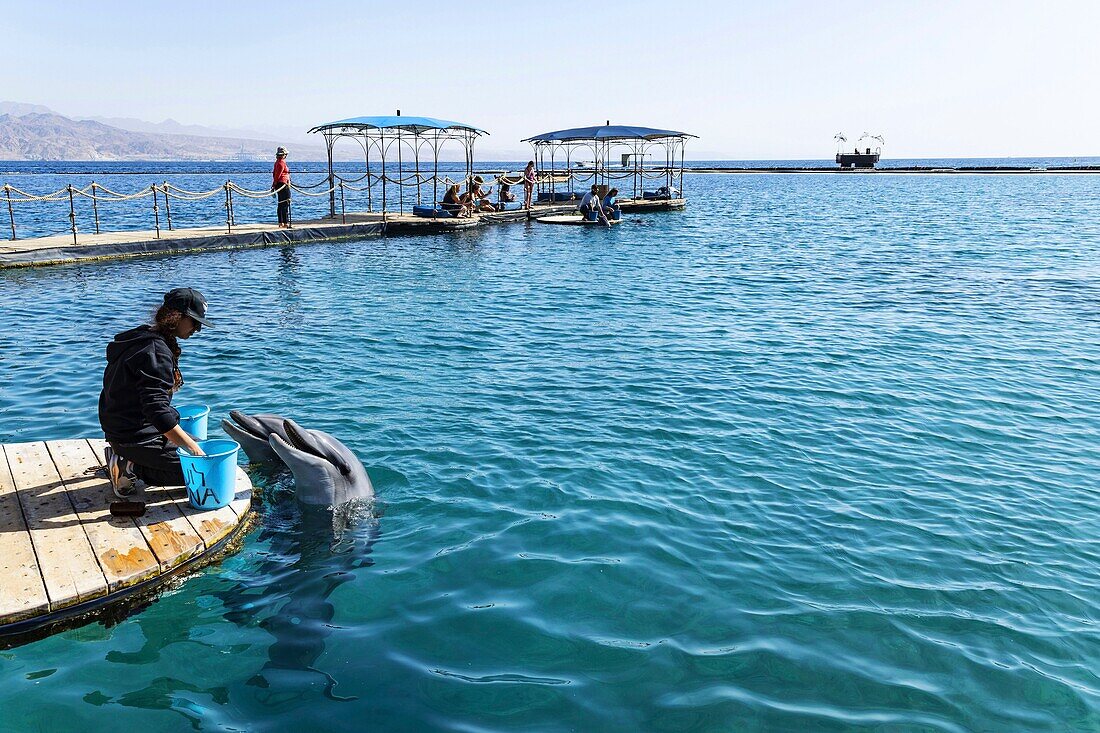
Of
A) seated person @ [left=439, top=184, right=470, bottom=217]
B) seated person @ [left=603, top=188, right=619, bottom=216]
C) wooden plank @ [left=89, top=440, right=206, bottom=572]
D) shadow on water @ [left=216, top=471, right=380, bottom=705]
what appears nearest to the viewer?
shadow on water @ [left=216, top=471, right=380, bottom=705]

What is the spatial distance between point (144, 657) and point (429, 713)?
5.99 feet

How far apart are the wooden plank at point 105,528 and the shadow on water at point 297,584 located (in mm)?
605

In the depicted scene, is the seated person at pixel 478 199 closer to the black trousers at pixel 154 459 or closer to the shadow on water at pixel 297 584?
the shadow on water at pixel 297 584

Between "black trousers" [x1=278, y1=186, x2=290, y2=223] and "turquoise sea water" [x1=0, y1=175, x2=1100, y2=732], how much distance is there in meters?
11.4

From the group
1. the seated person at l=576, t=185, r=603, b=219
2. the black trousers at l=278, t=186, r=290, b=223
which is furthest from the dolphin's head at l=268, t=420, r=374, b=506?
the seated person at l=576, t=185, r=603, b=219

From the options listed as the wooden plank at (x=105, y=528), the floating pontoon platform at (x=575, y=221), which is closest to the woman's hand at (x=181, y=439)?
the wooden plank at (x=105, y=528)

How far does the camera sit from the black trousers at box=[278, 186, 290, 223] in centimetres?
2692

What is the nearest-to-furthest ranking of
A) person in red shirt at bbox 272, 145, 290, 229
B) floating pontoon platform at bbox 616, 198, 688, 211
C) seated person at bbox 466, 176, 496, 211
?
person in red shirt at bbox 272, 145, 290, 229
seated person at bbox 466, 176, 496, 211
floating pontoon platform at bbox 616, 198, 688, 211

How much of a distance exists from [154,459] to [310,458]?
1.10 meters

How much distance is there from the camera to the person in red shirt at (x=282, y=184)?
25.2 metres

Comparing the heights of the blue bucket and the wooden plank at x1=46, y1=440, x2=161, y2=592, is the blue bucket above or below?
above

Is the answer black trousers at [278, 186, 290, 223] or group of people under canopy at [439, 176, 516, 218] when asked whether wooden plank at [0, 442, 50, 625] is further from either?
group of people under canopy at [439, 176, 516, 218]

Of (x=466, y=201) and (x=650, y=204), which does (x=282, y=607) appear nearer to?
(x=466, y=201)

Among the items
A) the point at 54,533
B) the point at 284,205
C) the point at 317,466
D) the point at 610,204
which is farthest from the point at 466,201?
the point at 54,533
